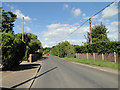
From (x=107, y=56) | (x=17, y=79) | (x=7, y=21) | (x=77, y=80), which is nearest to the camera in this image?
(x=77, y=80)

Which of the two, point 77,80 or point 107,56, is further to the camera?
point 107,56

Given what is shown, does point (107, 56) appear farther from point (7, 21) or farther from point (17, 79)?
point (7, 21)

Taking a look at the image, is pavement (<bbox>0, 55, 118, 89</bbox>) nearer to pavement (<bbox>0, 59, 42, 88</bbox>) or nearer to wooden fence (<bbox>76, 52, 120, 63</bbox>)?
pavement (<bbox>0, 59, 42, 88</bbox>)

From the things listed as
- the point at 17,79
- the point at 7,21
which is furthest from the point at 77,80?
the point at 7,21

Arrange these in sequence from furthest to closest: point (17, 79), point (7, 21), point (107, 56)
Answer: point (7, 21) < point (107, 56) < point (17, 79)

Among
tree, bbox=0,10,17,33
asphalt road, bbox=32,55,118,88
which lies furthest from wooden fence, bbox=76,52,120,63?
tree, bbox=0,10,17,33

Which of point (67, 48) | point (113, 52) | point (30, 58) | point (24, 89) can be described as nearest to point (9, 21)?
point (30, 58)

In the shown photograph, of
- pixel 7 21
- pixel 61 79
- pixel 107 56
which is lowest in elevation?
pixel 61 79

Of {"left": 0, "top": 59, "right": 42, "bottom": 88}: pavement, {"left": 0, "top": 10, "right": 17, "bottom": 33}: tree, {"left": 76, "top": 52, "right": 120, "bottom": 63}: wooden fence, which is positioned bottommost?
{"left": 0, "top": 59, "right": 42, "bottom": 88}: pavement

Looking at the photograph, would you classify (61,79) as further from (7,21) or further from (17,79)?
(7,21)

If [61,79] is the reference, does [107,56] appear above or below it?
above

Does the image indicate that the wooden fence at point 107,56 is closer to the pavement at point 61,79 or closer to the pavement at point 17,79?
the pavement at point 61,79

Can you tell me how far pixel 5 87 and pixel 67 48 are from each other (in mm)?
34466

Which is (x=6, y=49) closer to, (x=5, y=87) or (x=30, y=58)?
(x=5, y=87)
